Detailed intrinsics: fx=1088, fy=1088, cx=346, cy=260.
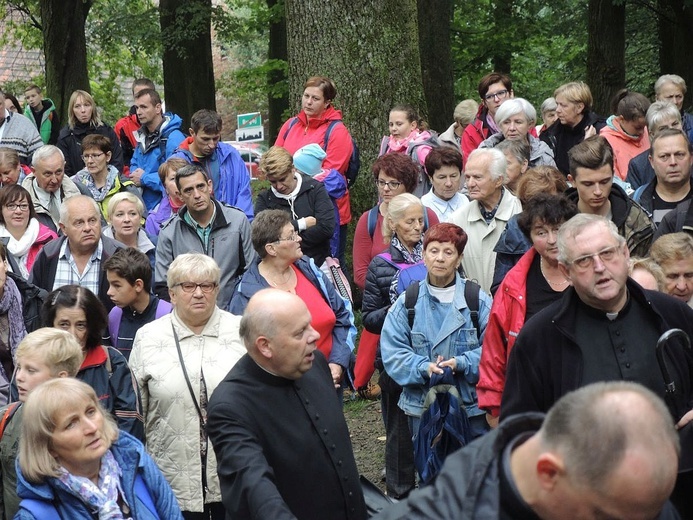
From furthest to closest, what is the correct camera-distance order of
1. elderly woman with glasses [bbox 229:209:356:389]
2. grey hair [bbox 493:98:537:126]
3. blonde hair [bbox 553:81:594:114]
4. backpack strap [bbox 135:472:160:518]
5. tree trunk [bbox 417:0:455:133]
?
tree trunk [bbox 417:0:455:133], blonde hair [bbox 553:81:594:114], grey hair [bbox 493:98:537:126], elderly woman with glasses [bbox 229:209:356:389], backpack strap [bbox 135:472:160:518]

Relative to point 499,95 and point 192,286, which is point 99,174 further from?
point 192,286

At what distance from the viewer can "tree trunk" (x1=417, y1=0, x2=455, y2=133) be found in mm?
16969

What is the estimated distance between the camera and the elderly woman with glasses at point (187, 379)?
6078 millimetres

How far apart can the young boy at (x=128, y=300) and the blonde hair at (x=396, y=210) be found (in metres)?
1.60

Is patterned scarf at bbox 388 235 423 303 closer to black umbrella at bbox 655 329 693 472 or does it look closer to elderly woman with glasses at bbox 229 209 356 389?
elderly woman with glasses at bbox 229 209 356 389

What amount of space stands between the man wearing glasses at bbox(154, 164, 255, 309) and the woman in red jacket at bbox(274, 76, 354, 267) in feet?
6.55

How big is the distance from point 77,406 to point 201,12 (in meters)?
15.0

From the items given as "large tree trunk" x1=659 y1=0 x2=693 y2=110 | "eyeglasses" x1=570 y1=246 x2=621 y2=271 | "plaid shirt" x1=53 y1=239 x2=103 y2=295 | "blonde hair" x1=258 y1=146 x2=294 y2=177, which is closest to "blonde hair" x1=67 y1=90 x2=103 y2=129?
"blonde hair" x1=258 y1=146 x2=294 y2=177

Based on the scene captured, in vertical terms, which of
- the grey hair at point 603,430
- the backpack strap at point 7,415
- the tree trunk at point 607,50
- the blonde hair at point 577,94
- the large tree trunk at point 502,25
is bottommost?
the backpack strap at point 7,415

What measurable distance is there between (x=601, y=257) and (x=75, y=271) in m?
4.33

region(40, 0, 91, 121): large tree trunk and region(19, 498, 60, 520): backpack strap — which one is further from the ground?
region(40, 0, 91, 121): large tree trunk

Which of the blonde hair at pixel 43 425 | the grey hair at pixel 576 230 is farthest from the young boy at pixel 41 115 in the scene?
the grey hair at pixel 576 230

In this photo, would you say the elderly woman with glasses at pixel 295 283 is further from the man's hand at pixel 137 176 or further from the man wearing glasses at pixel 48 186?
the man's hand at pixel 137 176

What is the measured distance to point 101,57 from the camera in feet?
90.2
